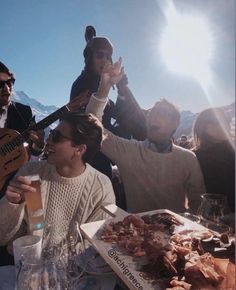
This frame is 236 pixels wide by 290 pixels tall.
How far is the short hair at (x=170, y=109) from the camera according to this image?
1666 mm

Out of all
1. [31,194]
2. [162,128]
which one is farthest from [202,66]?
[162,128]

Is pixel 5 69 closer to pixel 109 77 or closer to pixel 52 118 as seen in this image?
pixel 52 118

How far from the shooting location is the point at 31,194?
918mm

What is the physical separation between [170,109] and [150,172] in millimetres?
346

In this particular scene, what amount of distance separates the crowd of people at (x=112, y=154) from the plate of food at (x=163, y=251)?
27 centimetres

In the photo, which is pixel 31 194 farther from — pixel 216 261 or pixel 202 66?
pixel 202 66

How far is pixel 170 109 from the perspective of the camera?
1.68 metres

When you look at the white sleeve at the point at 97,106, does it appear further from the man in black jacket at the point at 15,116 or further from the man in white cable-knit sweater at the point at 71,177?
the man in black jacket at the point at 15,116

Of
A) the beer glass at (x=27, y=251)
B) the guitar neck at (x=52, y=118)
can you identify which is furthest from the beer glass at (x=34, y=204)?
the guitar neck at (x=52, y=118)

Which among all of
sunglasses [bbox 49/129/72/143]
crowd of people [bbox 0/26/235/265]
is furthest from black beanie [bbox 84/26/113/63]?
sunglasses [bbox 49/129/72/143]

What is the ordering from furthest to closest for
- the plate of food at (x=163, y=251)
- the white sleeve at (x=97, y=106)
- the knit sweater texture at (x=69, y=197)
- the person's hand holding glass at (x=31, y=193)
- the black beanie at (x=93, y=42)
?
the black beanie at (x=93, y=42)
the white sleeve at (x=97, y=106)
the knit sweater texture at (x=69, y=197)
the person's hand holding glass at (x=31, y=193)
the plate of food at (x=163, y=251)

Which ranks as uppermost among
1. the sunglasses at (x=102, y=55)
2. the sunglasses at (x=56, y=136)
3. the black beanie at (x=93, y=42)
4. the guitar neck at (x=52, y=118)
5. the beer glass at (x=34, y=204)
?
the black beanie at (x=93, y=42)

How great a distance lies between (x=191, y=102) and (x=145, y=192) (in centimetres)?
61

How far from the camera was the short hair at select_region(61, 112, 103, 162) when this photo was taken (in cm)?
137
